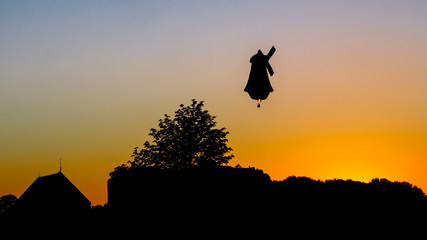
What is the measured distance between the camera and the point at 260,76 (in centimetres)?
1229

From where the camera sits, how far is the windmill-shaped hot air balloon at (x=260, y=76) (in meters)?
12.2

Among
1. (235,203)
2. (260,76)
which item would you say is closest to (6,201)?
(235,203)

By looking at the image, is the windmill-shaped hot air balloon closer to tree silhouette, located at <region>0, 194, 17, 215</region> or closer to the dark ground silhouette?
the dark ground silhouette

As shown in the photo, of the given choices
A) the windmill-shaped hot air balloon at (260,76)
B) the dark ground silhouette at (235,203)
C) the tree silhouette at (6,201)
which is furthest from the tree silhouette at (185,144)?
the tree silhouette at (6,201)

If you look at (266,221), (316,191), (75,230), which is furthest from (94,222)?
(316,191)

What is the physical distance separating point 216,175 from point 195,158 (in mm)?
23570

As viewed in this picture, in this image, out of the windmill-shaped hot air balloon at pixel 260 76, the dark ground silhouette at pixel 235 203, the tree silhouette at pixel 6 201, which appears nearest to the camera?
the windmill-shaped hot air balloon at pixel 260 76

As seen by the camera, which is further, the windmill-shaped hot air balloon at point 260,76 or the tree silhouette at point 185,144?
the tree silhouette at point 185,144

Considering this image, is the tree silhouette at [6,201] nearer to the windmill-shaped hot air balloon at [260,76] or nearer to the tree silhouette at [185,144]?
the tree silhouette at [185,144]

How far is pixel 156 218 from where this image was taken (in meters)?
29.7

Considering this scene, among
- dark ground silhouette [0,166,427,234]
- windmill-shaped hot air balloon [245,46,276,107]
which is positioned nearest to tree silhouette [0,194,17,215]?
dark ground silhouette [0,166,427,234]

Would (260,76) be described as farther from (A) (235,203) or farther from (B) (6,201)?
(B) (6,201)

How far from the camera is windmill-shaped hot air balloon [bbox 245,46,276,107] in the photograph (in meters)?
12.2

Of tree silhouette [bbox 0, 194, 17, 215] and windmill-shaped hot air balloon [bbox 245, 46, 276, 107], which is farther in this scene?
tree silhouette [bbox 0, 194, 17, 215]
